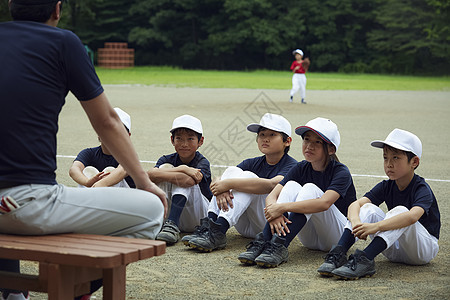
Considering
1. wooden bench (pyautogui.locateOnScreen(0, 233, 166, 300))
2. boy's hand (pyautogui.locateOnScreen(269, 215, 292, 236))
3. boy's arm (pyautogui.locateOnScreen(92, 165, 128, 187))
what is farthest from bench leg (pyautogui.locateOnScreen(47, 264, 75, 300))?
boy's arm (pyautogui.locateOnScreen(92, 165, 128, 187))

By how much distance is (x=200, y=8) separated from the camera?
202ft

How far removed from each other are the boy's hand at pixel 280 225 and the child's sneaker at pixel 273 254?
0.13 feet

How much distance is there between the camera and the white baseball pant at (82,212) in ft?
8.99

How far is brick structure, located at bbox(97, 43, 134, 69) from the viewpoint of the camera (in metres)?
55.9

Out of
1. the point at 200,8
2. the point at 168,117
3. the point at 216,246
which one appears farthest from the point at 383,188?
the point at 200,8

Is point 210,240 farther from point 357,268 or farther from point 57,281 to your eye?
point 57,281

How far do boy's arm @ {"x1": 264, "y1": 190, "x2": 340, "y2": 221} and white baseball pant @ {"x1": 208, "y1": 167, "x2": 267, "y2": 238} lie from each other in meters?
0.43

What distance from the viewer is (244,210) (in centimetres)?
496

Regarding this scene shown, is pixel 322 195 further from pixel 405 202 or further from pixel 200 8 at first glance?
pixel 200 8

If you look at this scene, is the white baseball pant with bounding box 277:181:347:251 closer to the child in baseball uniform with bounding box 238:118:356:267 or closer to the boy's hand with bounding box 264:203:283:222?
the child in baseball uniform with bounding box 238:118:356:267

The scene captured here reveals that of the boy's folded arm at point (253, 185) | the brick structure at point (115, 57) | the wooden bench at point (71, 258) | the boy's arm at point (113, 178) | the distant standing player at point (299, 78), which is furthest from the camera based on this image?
the brick structure at point (115, 57)

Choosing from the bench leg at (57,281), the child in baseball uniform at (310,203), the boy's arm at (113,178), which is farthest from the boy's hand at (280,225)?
the bench leg at (57,281)

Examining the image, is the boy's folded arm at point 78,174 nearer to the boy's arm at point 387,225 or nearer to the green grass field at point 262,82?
the boy's arm at point 387,225

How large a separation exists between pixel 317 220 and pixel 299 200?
28cm
